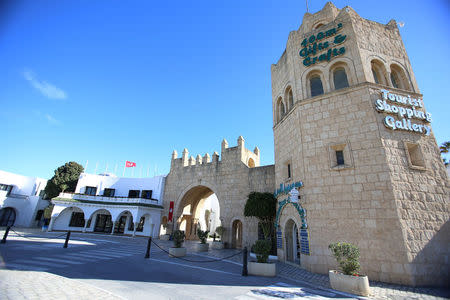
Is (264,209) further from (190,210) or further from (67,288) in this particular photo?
(190,210)

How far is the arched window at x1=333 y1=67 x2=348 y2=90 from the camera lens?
416 inches

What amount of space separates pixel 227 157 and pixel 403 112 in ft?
44.6

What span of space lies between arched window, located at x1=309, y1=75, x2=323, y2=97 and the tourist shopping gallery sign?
2792mm

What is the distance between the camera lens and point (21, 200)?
95.2 feet

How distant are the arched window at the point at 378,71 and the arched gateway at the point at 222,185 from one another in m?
9.07

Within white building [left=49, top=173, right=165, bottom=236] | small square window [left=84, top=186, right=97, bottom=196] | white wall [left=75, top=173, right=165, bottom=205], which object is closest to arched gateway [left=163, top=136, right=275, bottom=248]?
white building [left=49, top=173, right=165, bottom=236]

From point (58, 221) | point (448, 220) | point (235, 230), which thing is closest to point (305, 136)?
point (448, 220)

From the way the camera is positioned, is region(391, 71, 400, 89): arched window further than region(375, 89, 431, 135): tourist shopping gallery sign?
Yes

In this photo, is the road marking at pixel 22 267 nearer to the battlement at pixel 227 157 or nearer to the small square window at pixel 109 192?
the battlement at pixel 227 157

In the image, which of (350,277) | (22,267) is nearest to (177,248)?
(22,267)

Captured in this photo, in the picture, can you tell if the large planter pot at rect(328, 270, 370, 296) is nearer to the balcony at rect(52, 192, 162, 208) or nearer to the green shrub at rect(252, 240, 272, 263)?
the green shrub at rect(252, 240, 272, 263)

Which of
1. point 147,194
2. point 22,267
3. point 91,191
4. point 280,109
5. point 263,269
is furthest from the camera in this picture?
point 91,191

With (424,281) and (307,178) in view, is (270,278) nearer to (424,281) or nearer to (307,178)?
(307,178)

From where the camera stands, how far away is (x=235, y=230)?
18359 millimetres
